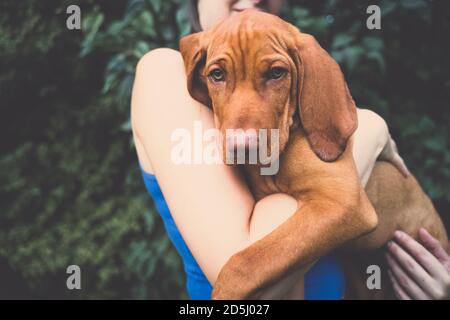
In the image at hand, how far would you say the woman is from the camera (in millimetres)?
1062

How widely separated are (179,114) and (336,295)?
55 cm

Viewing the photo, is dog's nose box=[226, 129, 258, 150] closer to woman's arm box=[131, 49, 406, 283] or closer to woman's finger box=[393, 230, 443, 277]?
woman's arm box=[131, 49, 406, 283]

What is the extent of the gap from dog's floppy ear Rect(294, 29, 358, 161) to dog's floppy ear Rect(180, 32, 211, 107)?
0.65 ft

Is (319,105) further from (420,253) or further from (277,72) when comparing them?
(420,253)

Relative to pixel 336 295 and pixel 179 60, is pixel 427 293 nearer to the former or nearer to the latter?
pixel 336 295

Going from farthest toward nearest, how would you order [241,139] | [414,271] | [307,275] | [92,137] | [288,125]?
[92,137] < [414,271] < [307,275] < [288,125] < [241,139]

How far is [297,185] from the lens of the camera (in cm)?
110

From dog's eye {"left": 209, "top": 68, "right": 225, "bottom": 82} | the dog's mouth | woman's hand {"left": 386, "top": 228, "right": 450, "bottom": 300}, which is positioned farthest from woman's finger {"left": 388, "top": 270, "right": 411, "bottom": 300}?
dog's eye {"left": 209, "top": 68, "right": 225, "bottom": 82}

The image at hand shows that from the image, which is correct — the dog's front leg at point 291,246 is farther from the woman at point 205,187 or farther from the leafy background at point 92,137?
the leafy background at point 92,137

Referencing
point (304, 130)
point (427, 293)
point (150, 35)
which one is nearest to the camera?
point (304, 130)

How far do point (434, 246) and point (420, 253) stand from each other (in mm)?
104

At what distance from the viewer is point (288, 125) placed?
110 centimetres

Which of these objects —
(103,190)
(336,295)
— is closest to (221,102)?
(336,295)

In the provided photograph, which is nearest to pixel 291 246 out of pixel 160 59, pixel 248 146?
pixel 248 146
